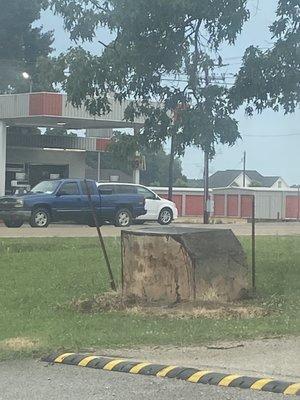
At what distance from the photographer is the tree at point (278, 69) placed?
9570 mm

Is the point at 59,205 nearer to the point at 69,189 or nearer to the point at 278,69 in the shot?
the point at 69,189

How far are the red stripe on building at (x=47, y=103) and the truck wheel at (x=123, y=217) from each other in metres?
8.28

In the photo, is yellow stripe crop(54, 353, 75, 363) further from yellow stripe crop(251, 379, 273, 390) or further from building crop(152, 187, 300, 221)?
building crop(152, 187, 300, 221)

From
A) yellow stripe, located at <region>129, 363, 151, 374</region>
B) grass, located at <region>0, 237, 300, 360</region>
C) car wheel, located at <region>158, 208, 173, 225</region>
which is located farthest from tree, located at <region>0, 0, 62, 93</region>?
yellow stripe, located at <region>129, 363, 151, 374</region>

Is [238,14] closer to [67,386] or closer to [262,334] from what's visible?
[262,334]

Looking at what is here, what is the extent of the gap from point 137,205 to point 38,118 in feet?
31.5

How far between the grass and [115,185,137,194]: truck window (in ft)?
39.1

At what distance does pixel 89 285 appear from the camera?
34.6 ft

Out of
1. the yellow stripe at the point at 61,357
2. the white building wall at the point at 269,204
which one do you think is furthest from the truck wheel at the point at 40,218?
the white building wall at the point at 269,204

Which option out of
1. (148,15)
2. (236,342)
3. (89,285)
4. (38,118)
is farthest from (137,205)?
(236,342)

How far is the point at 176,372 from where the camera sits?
6152 millimetres

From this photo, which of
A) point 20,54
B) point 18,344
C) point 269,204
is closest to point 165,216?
point 20,54

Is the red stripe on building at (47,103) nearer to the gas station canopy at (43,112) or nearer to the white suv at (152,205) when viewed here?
the gas station canopy at (43,112)

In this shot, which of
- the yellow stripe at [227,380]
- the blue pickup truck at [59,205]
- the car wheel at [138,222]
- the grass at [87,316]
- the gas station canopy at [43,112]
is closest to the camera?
the yellow stripe at [227,380]
